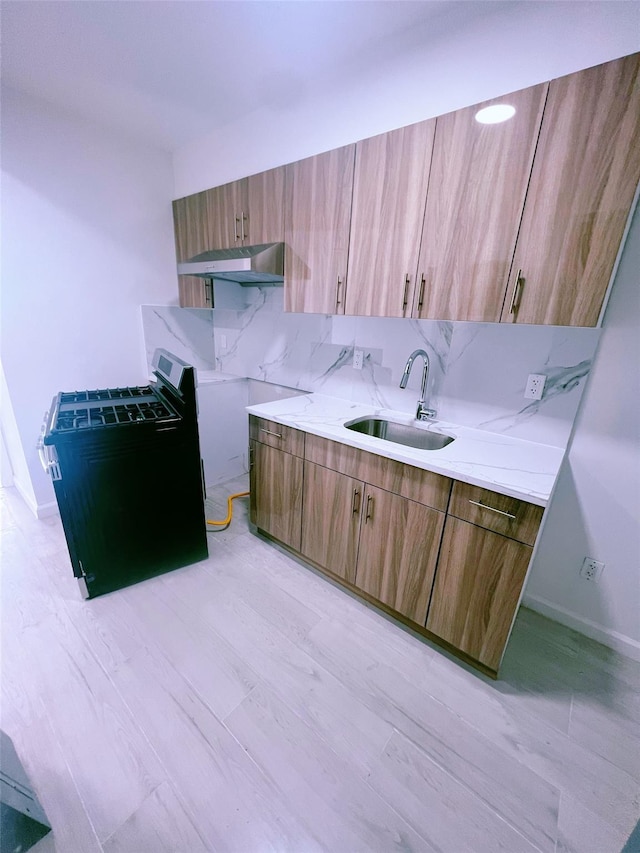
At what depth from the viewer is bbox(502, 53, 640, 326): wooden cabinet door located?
104 cm

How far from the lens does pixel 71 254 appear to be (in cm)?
228

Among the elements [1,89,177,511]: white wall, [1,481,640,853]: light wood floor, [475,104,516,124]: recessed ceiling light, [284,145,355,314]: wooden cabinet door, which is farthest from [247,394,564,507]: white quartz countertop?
[1,89,177,511]: white wall

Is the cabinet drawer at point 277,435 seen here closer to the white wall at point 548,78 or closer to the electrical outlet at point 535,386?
the electrical outlet at point 535,386

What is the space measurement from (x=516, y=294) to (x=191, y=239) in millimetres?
2359

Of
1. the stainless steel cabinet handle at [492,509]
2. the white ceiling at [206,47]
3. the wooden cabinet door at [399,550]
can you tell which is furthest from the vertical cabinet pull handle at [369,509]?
the white ceiling at [206,47]

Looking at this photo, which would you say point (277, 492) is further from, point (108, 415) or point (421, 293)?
point (421, 293)

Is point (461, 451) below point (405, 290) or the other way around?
below

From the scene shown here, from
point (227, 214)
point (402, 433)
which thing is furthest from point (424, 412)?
point (227, 214)

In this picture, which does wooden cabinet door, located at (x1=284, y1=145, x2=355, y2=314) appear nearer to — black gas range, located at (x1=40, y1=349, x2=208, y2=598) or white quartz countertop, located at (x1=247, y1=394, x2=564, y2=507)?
white quartz countertop, located at (x1=247, y1=394, x2=564, y2=507)

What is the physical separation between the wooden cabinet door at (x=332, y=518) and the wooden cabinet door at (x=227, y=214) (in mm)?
1571

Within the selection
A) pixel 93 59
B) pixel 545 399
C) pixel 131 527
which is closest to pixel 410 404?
pixel 545 399

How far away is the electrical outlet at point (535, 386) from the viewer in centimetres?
157

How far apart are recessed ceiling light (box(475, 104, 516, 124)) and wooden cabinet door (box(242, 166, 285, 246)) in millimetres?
1032

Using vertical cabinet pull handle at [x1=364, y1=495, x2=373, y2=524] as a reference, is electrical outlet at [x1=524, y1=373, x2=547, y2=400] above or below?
above
